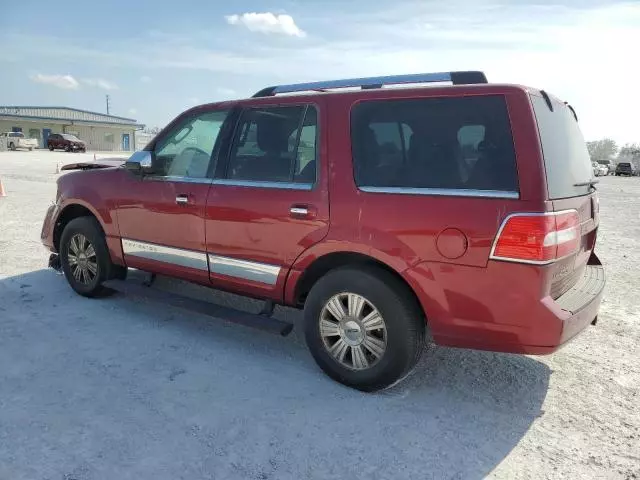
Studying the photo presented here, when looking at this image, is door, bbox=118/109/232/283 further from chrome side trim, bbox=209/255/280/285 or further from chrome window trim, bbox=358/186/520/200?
chrome window trim, bbox=358/186/520/200

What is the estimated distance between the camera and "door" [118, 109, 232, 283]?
13.3 feet

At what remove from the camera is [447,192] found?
2.92 meters

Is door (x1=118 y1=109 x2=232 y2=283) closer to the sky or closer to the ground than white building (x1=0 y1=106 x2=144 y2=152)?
closer to the ground

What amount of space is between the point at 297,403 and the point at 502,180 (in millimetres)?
1809

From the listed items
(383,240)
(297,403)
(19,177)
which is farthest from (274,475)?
(19,177)

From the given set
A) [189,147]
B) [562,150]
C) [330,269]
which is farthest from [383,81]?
[189,147]

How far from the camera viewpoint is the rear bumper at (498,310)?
9.04 ft

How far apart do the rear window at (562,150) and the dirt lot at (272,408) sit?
137 centimetres

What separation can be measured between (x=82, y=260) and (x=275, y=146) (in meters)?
2.52

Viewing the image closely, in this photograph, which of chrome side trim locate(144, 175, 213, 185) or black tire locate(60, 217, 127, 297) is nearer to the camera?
chrome side trim locate(144, 175, 213, 185)

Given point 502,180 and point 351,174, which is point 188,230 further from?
point 502,180

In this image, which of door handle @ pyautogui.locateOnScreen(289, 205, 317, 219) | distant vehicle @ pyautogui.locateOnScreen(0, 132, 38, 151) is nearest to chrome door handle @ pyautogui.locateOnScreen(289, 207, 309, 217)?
door handle @ pyautogui.locateOnScreen(289, 205, 317, 219)

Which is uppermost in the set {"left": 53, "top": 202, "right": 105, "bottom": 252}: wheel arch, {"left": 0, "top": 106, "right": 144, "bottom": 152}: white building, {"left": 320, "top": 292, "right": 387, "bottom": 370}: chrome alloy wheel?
{"left": 0, "top": 106, "right": 144, "bottom": 152}: white building

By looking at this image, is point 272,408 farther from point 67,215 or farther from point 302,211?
point 67,215
